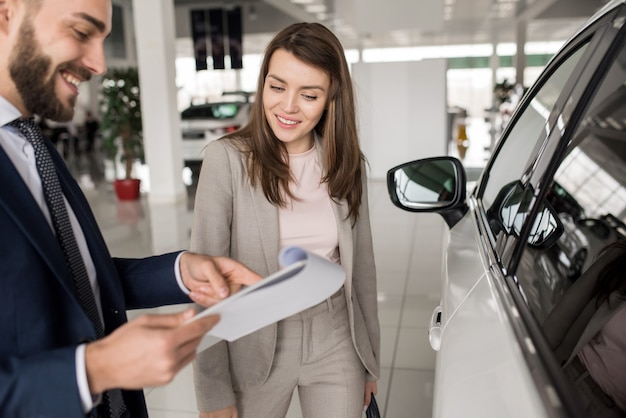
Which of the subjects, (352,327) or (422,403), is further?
(422,403)

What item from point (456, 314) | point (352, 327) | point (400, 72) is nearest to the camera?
point (456, 314)

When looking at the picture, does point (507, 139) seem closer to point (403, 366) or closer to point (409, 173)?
point (409, 173)

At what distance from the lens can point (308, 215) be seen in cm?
152

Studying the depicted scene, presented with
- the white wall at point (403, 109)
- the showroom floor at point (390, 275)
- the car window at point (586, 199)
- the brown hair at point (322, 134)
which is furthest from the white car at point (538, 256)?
the white wall at point (403, 109)

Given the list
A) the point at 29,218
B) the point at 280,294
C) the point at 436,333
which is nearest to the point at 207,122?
the point at 436,333

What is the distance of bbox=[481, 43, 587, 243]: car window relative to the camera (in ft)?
4.24

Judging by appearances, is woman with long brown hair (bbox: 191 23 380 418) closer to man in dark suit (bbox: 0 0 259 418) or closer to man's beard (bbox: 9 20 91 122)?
man in dark suit (bbox: 0 0 259 418)

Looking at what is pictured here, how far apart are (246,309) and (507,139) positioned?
4.40 feet

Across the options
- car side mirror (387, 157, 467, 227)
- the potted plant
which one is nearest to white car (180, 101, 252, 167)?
the potted plant

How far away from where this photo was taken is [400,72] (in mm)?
9188

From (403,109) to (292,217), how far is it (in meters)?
8.05

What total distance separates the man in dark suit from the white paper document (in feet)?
0.16

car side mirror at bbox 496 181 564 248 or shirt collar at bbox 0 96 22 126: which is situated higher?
shirt collar at bbox 0 96 22 126

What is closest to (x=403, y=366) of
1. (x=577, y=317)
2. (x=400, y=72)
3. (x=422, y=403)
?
(x=422, y=403)
